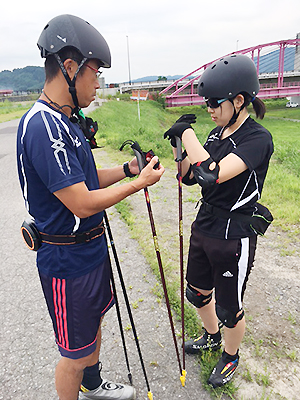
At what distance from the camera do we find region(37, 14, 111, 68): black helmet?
69.2 inches

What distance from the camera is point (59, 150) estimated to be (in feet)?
5.38

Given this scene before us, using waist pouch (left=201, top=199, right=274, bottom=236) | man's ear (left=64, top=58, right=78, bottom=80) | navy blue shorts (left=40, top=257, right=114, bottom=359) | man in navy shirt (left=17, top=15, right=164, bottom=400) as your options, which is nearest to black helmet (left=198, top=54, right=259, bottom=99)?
man in navy shirt (left=17, top=15, right=164, bottom=400)

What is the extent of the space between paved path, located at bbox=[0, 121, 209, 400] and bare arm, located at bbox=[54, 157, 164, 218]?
6.14 feet

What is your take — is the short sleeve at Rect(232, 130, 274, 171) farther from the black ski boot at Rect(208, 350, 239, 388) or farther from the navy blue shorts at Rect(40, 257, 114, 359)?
the black ski boot at Rect(208, 350, 239, 388)

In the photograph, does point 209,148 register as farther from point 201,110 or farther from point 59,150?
point 201,110

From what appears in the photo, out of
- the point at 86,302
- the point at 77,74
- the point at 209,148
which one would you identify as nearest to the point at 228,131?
the point at 209,148

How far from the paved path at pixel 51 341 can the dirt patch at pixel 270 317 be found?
1.67ft

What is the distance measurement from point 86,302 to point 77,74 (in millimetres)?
1474

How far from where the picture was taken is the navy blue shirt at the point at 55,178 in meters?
1.64

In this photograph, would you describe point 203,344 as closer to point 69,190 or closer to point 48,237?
point 48,237

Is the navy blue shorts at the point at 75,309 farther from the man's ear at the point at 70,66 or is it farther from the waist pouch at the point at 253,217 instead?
the man's ear at the point at 70,66

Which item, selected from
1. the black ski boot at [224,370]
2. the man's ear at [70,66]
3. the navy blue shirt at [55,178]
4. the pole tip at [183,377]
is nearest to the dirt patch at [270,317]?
the black ski boot at [224,370]

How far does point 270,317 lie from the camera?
11.1 feet

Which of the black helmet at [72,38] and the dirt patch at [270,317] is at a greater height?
the black helmet at [72,38]
